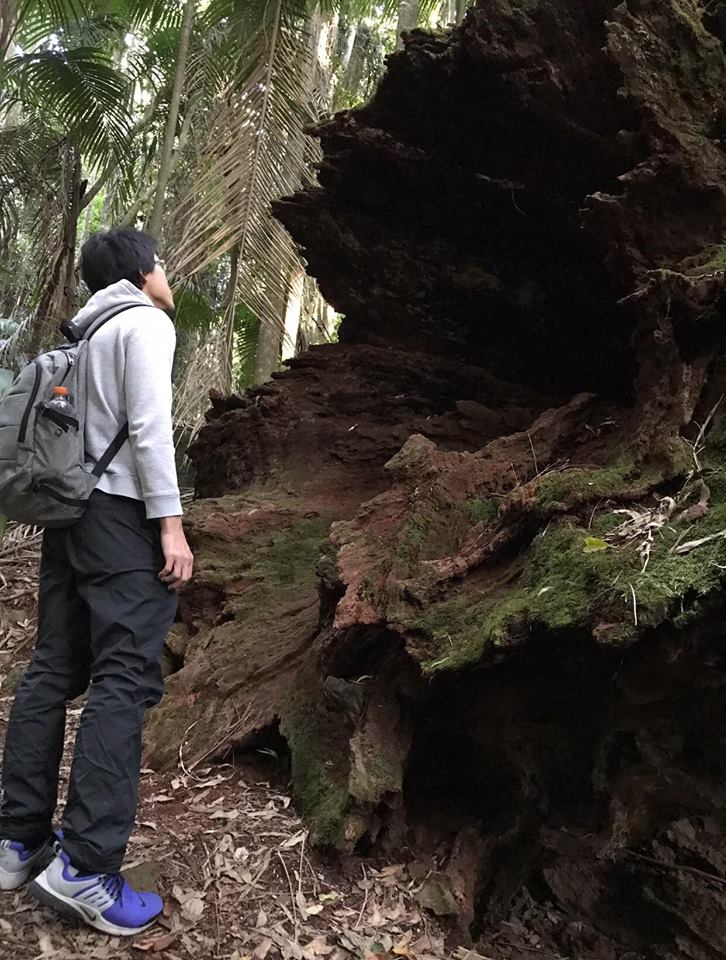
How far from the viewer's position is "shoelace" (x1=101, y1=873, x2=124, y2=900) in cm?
202

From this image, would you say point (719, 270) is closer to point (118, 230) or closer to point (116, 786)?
point (118, 230)

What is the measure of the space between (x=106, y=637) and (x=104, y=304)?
3.34 ft

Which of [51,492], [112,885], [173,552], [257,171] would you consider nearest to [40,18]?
[257,171]

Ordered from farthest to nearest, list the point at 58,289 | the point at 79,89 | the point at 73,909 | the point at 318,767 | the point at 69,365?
the point at 79,89
the point at 58,289
the point at 318,767
the point at 69,365
the point at 73,909

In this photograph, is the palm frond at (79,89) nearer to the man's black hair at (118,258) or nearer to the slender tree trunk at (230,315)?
the slender tree trunk at (230,315)

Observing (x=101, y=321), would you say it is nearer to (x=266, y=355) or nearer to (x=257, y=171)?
(x=257, y=171)

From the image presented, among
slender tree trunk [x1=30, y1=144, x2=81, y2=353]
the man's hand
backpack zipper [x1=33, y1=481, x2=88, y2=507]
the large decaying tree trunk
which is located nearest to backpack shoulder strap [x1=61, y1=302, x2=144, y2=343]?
backpack zipper [x1=33, y1=481, x2=88, y2=507]

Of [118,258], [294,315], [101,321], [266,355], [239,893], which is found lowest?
[239,893]

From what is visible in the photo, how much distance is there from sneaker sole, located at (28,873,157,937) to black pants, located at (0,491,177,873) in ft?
0.32

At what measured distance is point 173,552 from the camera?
84.8 inches

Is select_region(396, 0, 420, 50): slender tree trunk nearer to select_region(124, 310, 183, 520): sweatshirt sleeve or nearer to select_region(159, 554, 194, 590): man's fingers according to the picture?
select_region(124, 310, 183, 520): sweatshirt sleeve

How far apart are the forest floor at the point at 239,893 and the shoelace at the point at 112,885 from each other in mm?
A: 118

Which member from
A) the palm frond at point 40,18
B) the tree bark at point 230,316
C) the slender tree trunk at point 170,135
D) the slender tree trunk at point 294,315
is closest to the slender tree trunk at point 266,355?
the slender tree trunk at point 294,315

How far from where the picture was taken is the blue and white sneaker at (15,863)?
2137mm
